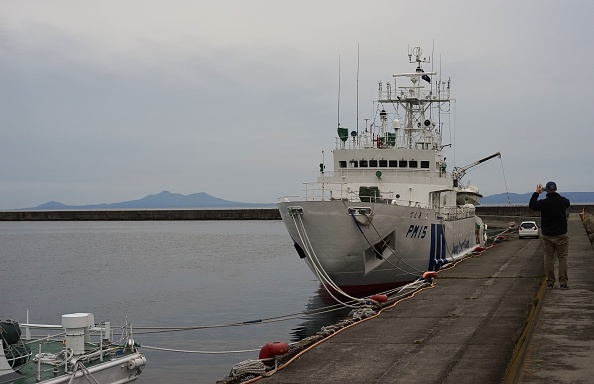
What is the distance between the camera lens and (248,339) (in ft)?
67.9

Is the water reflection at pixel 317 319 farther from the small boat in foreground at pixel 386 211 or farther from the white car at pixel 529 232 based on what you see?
the white car at pixel 529 232

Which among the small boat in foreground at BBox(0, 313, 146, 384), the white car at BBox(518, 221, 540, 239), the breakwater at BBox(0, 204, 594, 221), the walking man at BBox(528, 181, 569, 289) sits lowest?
the small boat in foreground at BBox(0, 313, 146, 384)

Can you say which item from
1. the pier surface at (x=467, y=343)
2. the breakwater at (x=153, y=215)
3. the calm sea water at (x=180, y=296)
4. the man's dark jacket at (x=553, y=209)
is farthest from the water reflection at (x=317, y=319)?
the breakwater at (x=153, y=215)

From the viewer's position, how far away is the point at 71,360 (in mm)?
10797

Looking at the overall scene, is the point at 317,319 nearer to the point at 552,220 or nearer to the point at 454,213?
the point at 454,213

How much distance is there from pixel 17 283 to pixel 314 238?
23.5m

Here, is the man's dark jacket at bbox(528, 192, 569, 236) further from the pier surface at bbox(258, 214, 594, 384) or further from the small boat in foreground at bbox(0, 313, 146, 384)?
the small boat in foreground at bbox(0, 313, 146, 384)

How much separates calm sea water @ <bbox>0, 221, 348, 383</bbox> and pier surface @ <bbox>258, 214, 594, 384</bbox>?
576 centimetres

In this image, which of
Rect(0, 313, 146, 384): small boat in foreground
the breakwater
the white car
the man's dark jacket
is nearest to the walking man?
the man's dark jacket

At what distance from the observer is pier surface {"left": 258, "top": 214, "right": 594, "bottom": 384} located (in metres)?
8.35

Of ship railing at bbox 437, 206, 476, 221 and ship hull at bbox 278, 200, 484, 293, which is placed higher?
ship railing at bbox 437, 206, 476, 221

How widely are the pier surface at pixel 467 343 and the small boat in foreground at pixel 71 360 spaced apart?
10.8 feet

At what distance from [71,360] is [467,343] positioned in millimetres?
5756

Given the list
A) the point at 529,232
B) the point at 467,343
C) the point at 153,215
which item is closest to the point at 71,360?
the point at 467,343
